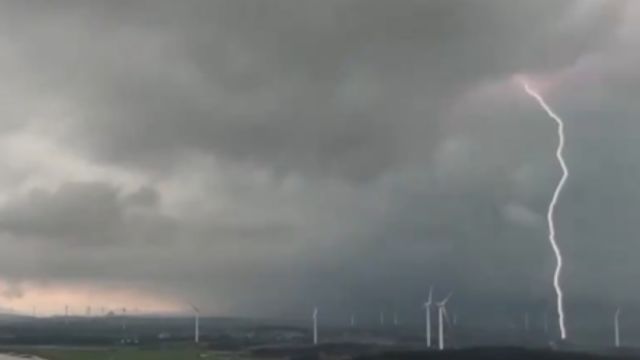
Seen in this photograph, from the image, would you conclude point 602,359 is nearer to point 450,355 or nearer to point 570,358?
point 570,358

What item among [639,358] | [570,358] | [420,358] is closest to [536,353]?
[570,358]

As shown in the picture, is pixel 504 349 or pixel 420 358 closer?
pixel 420 358

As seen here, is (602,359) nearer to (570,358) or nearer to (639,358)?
(570,358)

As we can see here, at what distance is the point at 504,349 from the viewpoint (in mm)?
191250

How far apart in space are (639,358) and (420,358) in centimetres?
5090

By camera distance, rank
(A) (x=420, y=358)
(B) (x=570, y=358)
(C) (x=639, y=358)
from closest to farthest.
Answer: (B) (x=570, y=358), (A) (x=420, y=358), (C) (x=639, y=358)

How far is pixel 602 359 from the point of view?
163m

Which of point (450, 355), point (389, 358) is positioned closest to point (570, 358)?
point (450, 355)

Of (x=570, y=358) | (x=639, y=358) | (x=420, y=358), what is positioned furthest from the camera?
(x=639, y=358)

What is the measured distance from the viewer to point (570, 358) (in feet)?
530

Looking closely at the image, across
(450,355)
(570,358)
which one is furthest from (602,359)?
(450,355)

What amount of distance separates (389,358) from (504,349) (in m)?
33.0

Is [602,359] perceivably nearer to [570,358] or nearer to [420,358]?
[570,358]

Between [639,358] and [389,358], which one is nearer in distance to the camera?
[389,358]
